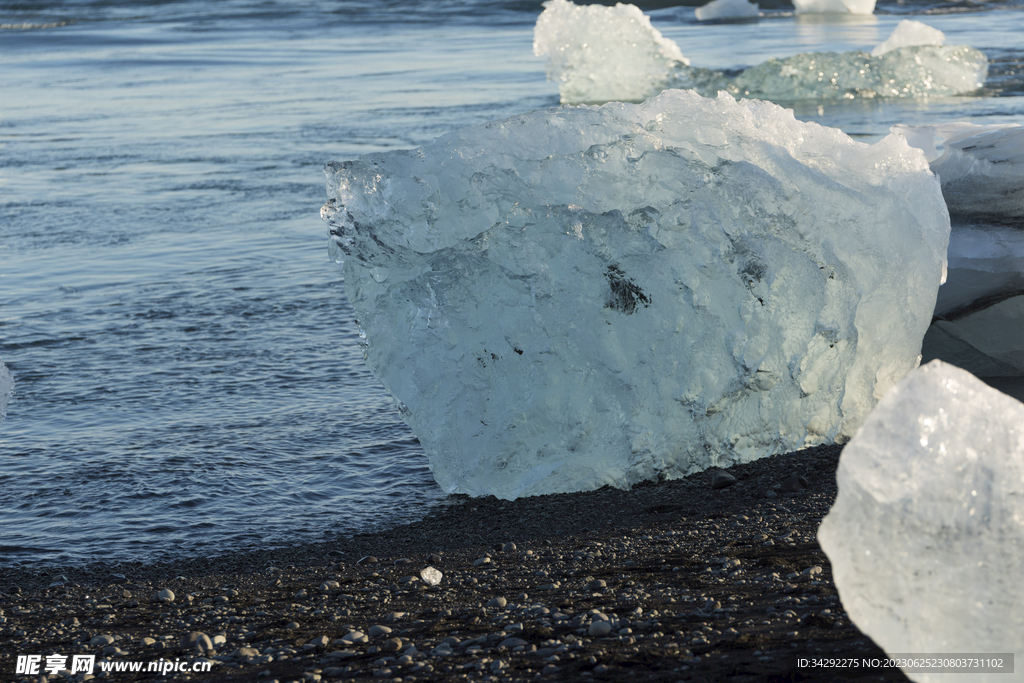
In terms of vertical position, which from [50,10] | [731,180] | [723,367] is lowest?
[723,367]

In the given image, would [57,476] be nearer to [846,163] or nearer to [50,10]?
[846,163]

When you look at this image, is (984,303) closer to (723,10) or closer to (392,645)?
(392,645)

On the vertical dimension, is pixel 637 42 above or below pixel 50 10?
below

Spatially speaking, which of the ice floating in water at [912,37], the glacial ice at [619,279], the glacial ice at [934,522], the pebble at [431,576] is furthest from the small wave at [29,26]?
the glacial ice at [934,522]

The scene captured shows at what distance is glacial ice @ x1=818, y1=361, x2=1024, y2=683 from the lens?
6.51 feet

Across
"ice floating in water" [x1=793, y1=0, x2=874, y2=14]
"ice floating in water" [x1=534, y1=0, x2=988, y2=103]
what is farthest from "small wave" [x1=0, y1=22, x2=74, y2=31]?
"ice floating in water" [x1=793, y1=0, x2=874, y2=14]

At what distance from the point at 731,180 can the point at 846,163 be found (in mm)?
557

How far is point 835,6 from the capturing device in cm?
3319

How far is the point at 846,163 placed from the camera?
4.10 m

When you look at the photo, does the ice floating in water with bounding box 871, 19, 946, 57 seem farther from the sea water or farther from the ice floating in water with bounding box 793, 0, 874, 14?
the ice floating in water with bounding box 793, 0, 874, 14

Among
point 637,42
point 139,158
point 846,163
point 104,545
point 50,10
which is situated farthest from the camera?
point 50,10

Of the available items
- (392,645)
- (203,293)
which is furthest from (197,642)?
(203,293)

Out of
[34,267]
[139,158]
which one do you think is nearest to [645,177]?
[34,267]

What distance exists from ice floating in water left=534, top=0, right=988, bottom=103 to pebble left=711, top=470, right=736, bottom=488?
12.3 m
